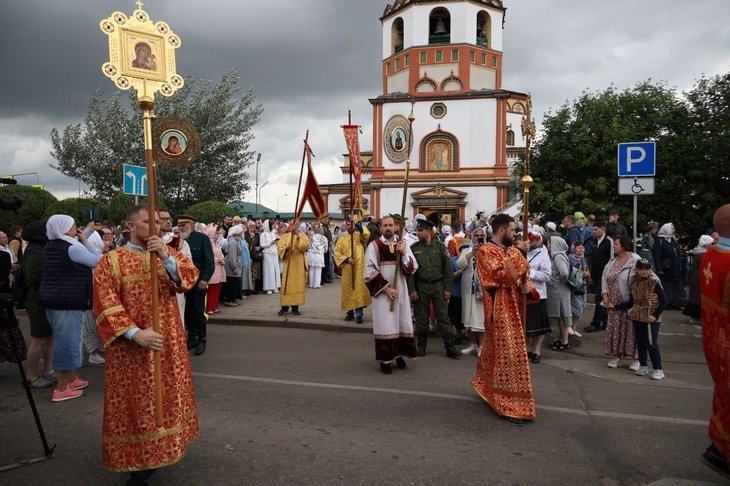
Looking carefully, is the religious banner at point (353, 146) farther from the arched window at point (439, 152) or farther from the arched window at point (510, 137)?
the arched window at point (510, 137)

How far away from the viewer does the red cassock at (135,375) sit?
3492mm

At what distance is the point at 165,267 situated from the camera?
146 inches

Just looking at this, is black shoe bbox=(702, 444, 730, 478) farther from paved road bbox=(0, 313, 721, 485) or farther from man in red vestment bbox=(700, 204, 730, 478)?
paved road bbox=(0, 313, 721, 485)

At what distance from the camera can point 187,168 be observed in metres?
23.7

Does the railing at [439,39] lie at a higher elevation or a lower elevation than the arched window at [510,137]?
higher

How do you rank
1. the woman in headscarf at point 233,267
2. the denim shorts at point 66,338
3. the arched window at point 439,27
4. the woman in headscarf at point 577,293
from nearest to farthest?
the denim shorts at point 66,338
the woman in headscarf at point 577,293
the woman in headscarf at point 233,267
the arched window at point 439,27

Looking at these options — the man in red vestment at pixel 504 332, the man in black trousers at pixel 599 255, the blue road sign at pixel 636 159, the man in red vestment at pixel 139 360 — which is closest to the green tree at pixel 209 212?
the man in black trousers at pixel 599 255

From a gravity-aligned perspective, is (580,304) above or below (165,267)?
below

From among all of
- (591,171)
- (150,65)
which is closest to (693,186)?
(591,171)

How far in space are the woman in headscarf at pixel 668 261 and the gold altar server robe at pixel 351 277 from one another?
6.05 meters

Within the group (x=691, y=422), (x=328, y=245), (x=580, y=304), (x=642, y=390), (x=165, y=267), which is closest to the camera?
(x=165, y=267)

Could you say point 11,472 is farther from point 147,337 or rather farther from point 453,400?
point 453,400

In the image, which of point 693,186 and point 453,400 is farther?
point 693,186

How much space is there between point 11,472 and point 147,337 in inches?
68.0
